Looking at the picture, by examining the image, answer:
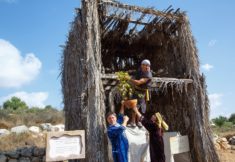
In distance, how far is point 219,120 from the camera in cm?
3784

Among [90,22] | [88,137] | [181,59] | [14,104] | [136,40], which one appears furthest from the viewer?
[14,104]

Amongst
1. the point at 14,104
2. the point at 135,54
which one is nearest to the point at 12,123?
the point at 135,54

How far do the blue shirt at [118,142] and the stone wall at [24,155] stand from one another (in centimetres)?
435

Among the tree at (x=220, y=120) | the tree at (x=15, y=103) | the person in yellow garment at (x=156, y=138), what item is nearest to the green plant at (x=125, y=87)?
the person in yellow garment at (x=156, y=138)

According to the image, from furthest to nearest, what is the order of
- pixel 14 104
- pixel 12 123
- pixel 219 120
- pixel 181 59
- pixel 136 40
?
1. pixel 14 104
2. pixel 219 120
3. pixel 12 123
4. pixel 136 40
5. pixel 181 59

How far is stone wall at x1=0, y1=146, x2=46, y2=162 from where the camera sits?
10.4 m

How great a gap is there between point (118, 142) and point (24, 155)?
4.67 metres

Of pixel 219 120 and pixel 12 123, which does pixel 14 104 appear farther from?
pixel 219 120

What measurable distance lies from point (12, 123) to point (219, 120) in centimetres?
2586

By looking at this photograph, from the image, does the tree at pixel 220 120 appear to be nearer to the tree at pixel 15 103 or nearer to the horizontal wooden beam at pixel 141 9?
the tree at pixel 15 103

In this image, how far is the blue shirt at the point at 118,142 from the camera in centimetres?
724

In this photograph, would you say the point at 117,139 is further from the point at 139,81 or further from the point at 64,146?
the point at 139,81

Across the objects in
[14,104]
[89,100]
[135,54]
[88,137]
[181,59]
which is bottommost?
[88,137]

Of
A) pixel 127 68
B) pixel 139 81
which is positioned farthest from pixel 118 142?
pixel 127 68
